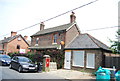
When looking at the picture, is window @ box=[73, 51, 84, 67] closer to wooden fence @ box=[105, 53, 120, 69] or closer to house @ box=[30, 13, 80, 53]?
house @ box=[30, 13, 80, 53]

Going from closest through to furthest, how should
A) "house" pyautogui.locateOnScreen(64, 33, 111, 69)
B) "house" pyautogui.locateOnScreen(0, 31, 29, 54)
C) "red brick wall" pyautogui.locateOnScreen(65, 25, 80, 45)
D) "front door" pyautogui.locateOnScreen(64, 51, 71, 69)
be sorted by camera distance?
"house" pyautogui.locateOnScreen(64, 33, 111, 69), "front door" pyautogui.locateOnScreen(64, 51, 71, 69), "red brick wall" pyautogui.locateOnScreen(65, 25, 80, 45), "house" pyautogui.locateOnScreen(0, 31, 29, 54)

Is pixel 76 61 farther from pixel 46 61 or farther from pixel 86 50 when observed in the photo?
pixel 46 61

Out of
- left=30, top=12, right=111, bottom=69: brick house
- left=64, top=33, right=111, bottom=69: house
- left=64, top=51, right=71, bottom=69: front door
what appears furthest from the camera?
left=64, top=51, right=71, bottom=69: front door

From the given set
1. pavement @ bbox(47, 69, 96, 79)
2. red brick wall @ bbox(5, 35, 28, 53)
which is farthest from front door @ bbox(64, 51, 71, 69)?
red brick wall @ bbox(5, 35, 28, 53)

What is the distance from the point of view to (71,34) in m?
21.2

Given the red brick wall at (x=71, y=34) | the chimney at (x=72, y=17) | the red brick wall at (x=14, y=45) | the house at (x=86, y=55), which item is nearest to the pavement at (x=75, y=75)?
the house at (x=86, y=55)

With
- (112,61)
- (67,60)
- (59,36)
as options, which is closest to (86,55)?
(112,61)

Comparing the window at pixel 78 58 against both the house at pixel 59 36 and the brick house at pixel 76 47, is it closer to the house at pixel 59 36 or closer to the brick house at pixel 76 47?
the brick house at pixel 76 47

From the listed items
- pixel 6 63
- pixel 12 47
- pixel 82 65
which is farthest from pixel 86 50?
pixel 12 47

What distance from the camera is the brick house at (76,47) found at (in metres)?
15.5

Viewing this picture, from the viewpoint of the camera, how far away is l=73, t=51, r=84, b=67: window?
1697 cm

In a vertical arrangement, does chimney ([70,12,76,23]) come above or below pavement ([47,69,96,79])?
above

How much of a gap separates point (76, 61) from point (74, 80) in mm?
6914

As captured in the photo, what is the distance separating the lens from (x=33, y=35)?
27859mm
